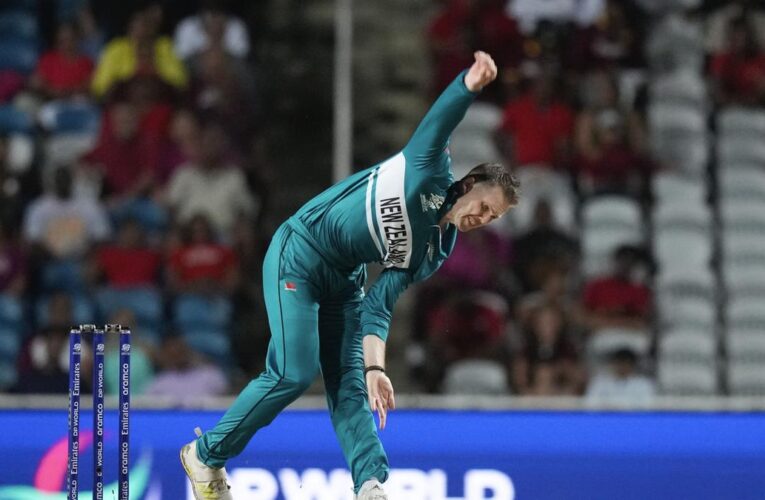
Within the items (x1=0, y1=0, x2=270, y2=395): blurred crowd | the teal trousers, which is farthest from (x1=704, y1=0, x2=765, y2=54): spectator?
the teal trousers

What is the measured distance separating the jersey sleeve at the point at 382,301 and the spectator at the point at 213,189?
4.68 metres

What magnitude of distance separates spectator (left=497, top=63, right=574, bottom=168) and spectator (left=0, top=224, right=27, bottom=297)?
3.81 metres

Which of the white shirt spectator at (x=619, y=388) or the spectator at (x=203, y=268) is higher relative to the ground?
the spectator at (x=203, y=268)

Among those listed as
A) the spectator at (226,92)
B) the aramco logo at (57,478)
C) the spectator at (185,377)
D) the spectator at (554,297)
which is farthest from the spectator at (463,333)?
the aramco logo at (57,478)

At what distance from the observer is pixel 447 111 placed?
5.24 m

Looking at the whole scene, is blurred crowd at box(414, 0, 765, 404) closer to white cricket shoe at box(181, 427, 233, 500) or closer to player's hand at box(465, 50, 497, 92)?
white cricket shoe at box(181, 427, 233, 500)

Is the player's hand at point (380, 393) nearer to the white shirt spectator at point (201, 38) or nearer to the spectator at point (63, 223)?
the spectator at point (63, 223)

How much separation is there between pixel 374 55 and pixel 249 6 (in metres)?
1.31

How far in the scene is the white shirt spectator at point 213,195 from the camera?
33.6 feet

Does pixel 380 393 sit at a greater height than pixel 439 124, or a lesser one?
lesser

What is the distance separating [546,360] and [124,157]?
3.66 meters

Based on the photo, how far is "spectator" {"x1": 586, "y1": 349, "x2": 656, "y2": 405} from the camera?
9.40 meters

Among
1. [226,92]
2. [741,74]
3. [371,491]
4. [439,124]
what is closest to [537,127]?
[741,74]

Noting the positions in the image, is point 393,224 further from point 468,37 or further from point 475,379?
point 468,37
